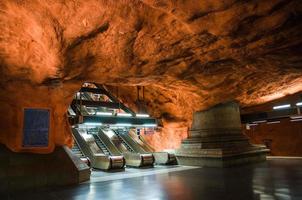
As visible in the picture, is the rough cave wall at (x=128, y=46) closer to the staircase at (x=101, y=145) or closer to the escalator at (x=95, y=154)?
the escalator at (x=95, y=154)

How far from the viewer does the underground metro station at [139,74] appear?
17.0 feet

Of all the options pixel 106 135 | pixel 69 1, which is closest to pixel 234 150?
pixel 106 135

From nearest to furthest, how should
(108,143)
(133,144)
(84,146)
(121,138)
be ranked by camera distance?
(84,146)
(108,143)
(133,144)
(121,138)

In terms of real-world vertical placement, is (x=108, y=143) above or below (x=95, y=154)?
above

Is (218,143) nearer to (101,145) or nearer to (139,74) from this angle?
(139,74)

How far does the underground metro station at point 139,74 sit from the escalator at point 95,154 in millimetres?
96

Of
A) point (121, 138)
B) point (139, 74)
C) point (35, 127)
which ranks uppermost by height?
point (139, 74)

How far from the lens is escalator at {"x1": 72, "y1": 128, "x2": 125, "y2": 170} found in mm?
11125

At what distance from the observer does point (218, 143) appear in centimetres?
1112

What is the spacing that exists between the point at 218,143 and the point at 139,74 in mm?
5321

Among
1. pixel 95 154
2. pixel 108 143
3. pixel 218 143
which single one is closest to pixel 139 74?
pixel 218 143

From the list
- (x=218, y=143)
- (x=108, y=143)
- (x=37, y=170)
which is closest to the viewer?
(x=37, y=170)

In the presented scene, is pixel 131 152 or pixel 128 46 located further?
pixel 131 152

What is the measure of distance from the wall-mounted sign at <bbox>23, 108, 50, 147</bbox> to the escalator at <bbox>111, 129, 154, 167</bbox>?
572 cm
